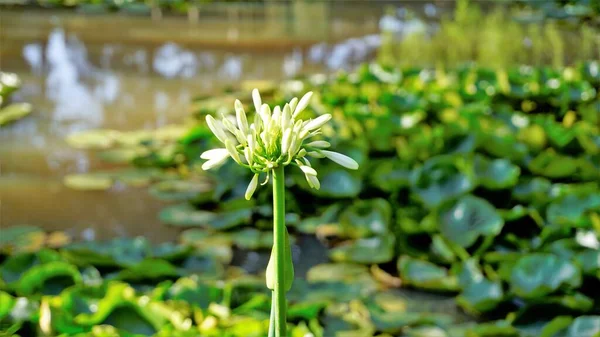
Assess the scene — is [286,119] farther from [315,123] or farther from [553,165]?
[553,165]

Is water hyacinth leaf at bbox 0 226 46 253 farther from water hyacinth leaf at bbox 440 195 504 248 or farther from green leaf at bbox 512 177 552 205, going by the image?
green leaf at bbox 512 177 552 205

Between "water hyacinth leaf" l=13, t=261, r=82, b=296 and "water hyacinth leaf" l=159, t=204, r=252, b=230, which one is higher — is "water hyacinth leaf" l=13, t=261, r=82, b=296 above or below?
above

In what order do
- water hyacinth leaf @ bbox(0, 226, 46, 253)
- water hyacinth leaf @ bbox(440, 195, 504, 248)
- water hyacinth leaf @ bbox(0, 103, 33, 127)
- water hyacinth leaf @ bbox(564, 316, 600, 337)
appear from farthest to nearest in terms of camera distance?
water hyacinth leaf @ bbox(0, 103, 33, 127)
water hyacinth leaf @ bbox(0, 226, 46, 253)
water hyacinth leaf @ bbox(440, 195, 504, 248)
water hyacinth leaf @ bbox(564, 316, 600, 337)

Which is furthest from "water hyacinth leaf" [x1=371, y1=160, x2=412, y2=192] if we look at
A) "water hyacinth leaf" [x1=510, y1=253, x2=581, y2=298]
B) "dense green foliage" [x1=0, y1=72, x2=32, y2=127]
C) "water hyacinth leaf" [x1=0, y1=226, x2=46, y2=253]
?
"dense green foliage" [x1=0, y1=72, x2=32, y2=127]

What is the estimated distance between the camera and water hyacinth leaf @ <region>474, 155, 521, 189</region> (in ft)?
8.59

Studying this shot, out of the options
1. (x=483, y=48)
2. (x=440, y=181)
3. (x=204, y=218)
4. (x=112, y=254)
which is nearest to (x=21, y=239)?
(x=112, y=254)

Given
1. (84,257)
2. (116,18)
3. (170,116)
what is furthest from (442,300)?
(116,18)

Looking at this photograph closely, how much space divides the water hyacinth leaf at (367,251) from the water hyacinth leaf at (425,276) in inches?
3.6

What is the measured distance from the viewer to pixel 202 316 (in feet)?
5.12

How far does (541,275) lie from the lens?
198 centimetres

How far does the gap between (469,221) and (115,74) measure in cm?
406

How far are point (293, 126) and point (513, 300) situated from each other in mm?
1488

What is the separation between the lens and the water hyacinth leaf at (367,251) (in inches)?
92.8

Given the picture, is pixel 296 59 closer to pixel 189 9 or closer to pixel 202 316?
pixel 189 9
